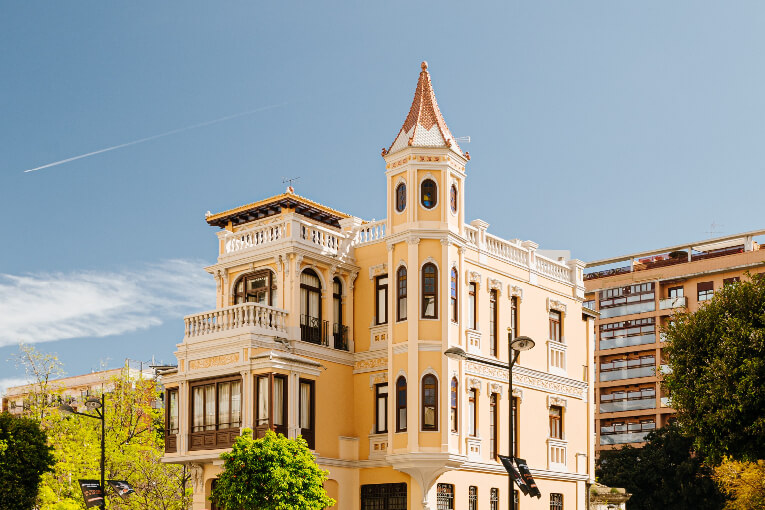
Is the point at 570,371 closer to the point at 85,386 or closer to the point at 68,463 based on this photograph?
the point at 68,463

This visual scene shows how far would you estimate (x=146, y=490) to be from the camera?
168 feet

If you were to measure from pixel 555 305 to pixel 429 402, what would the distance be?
415 inches

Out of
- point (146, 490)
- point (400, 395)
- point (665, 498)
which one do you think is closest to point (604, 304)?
point (665, 498)

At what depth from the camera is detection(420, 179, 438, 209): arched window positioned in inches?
1508

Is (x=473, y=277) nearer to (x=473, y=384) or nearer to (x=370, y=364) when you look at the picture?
(x=473, y=384)

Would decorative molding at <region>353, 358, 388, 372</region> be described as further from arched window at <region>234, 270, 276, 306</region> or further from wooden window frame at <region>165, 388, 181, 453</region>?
wooden window frame at <region>165, 388, 181, 453</region>

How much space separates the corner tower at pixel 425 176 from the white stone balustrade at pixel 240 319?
528 centimetres

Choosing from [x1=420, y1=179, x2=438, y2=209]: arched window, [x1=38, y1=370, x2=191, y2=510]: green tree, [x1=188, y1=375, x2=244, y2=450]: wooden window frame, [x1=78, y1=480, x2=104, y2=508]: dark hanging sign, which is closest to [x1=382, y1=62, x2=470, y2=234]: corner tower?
[x1=420, y1=179, x2=438, y2=209]: arched window

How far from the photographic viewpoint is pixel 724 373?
36688mm

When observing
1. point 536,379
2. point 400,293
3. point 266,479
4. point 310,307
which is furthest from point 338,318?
point 266,479

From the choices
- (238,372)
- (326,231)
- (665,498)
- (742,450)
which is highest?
(326,231)

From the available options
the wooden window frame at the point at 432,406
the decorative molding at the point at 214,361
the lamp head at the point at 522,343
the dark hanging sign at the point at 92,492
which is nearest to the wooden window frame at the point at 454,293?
the wooden window frame at the point at 432,406

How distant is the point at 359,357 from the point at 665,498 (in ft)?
108

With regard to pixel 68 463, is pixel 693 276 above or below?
above
